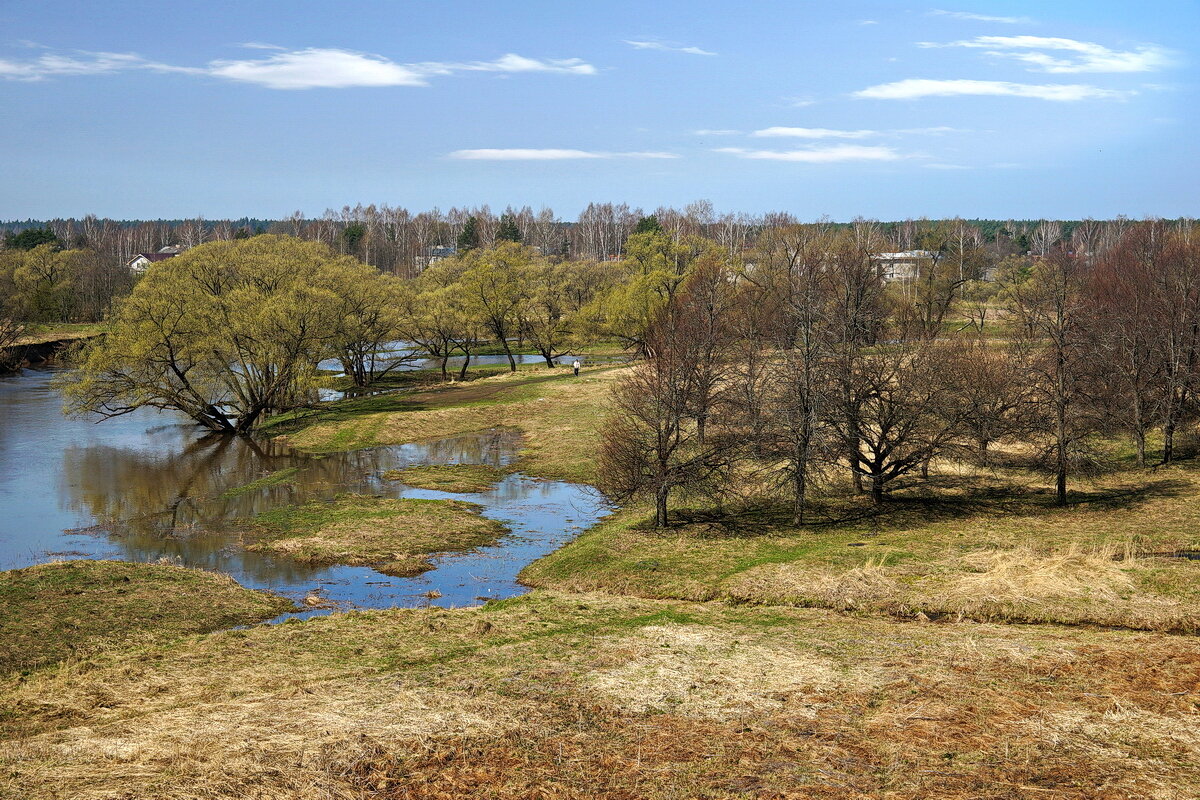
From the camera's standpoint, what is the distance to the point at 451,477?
41.1 metres

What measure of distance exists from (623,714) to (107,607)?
14.3 m

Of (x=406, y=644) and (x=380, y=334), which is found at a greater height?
(x=380, y=334)

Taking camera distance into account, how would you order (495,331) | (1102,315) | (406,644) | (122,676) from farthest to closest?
(495,331) < (1102,315) < (406,644) < (122,676)

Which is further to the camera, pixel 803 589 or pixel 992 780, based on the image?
pixel 803 589

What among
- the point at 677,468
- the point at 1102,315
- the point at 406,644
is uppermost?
the point at 1102,315

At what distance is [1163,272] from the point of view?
45500 millimetres

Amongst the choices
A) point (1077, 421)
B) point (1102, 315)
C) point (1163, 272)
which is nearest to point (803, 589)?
point (1077, 421)

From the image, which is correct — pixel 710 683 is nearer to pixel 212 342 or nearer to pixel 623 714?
pixel 623 714

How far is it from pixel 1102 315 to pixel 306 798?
129 ft

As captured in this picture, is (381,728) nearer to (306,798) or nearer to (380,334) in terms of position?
(306,798)

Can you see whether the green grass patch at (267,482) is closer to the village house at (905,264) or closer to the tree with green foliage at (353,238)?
the village house at (905,264)

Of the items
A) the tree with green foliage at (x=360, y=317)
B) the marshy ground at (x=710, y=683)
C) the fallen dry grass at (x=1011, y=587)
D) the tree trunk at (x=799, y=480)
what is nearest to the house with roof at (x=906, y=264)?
the tree trunk at (x=799, y=480)

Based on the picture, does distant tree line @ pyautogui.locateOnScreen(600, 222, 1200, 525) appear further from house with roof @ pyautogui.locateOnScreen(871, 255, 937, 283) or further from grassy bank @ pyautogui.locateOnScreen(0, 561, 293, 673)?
house with roof @ pyautogui.locateOnScreen(871, 255, 937, 283)

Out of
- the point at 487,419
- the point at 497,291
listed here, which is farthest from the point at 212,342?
the point at 497,291
